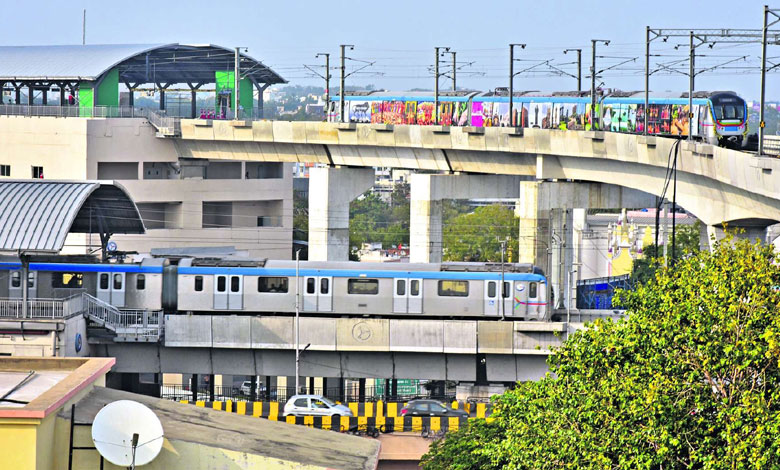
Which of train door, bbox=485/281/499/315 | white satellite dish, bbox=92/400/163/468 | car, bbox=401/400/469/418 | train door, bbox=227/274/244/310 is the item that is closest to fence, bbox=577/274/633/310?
train door, bbox=485/281/499/315

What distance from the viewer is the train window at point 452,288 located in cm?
5038

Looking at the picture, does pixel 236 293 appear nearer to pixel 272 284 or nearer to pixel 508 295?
pixel 272 284

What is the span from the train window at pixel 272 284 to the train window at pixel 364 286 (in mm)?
2441

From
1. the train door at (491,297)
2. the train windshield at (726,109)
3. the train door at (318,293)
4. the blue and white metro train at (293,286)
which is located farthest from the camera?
the train windshield at (726,109)

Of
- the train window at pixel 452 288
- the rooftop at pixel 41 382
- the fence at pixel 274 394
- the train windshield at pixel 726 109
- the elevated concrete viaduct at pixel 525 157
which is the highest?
the train windshield at pixel 726 109

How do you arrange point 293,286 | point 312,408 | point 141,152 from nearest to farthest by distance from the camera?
point 312,408 < point 293,286 < point 141,152

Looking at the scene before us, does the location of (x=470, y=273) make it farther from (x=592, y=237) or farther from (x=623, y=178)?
(x=592, y=237)

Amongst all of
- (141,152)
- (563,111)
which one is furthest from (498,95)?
(141,152)

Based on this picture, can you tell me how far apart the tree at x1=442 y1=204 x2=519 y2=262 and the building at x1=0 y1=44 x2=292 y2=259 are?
38079 mm

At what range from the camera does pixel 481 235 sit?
135375 mm

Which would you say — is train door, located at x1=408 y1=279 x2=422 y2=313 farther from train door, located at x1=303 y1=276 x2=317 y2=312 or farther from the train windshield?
the train windshield

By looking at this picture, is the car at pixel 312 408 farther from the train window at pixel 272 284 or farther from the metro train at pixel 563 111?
the metro train at pixel 563 111

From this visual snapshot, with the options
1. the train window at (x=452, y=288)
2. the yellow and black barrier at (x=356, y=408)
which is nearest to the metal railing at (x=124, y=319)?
the yellow and black barrier at (x=356, y=408)

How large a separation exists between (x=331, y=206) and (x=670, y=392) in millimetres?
51131
